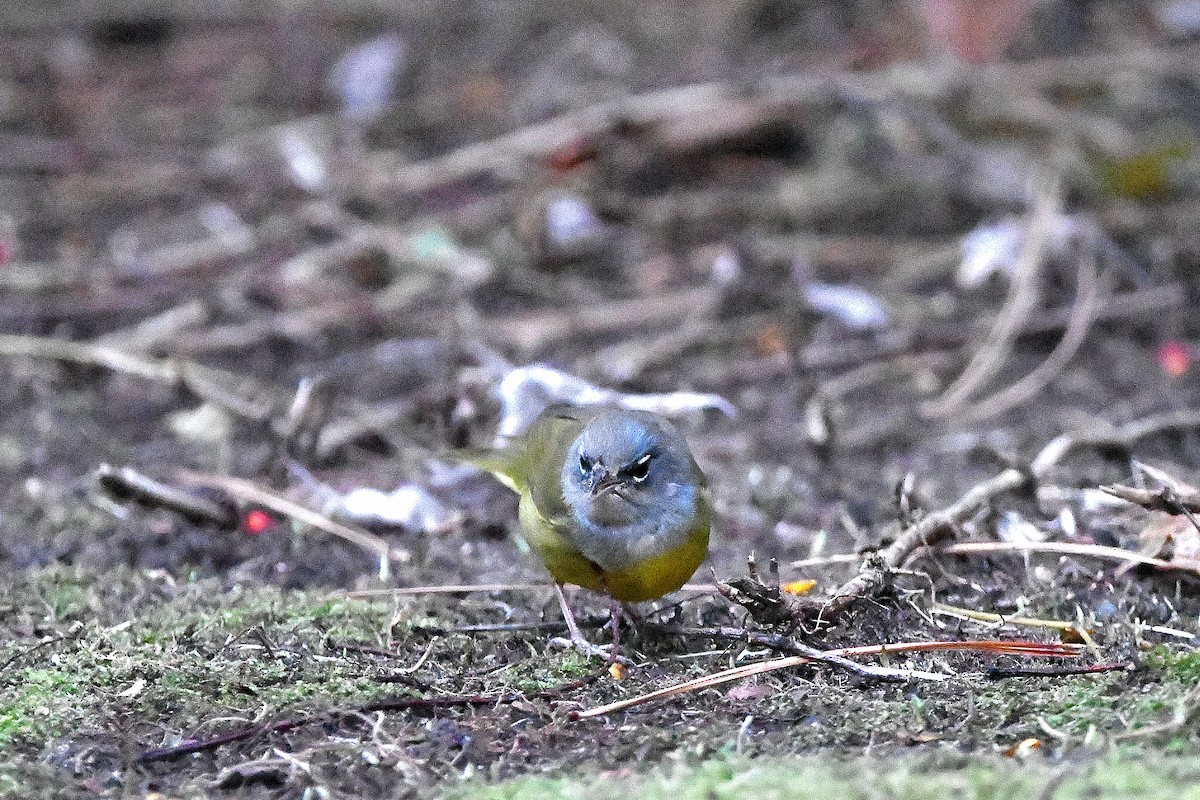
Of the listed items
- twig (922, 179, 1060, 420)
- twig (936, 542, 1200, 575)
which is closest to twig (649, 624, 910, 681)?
twig (936, 542, 1200, 575)

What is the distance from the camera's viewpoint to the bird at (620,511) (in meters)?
3.81

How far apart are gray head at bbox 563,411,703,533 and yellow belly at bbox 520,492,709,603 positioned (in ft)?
0.26

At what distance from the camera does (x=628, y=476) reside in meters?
3.93

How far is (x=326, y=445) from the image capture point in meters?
5.78

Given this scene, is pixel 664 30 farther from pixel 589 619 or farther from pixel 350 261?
pixel 589 619

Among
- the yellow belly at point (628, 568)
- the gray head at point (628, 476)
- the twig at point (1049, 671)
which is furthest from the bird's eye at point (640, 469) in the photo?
the twig at point (1049, 671)

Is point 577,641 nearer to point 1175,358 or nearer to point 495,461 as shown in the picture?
point 495,461

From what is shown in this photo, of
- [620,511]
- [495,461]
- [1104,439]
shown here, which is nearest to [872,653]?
[620,511]

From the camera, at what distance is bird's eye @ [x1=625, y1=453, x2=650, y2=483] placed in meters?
3.94

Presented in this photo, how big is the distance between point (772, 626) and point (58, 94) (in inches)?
309

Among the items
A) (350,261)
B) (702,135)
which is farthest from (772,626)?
(702,135)

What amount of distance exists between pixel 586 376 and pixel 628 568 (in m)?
2.76

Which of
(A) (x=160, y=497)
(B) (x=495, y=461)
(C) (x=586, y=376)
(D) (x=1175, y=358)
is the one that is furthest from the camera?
(D) (x=1175, y=358)

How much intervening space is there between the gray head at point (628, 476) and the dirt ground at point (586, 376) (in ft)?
1.09
